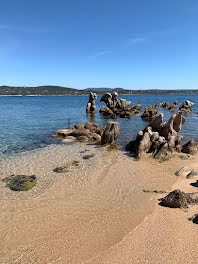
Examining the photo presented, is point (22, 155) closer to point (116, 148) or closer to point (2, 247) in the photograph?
point (116, 148)

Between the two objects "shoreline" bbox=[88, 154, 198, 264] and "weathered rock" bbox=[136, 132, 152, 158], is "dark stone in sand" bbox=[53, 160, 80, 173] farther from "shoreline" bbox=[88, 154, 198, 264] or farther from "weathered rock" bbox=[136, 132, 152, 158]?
"shoreline" bbox=[88, 154, 198, 264]

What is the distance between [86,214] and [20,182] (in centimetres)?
555

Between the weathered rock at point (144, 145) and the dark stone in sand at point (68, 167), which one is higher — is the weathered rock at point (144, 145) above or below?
above

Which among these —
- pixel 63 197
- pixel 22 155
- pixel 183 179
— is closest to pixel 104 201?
pixel 63 197

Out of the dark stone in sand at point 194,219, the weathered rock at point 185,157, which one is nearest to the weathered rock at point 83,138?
the weathered rock at point 185,157

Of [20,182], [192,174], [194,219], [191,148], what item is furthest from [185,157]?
[20,182]

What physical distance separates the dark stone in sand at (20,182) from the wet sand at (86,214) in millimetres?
383

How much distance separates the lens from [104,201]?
1097 centimetres

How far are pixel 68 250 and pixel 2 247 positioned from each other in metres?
2.59

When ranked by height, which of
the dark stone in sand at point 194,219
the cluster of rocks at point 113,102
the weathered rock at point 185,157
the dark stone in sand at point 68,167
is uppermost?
the cluster of rocks at point 113,102

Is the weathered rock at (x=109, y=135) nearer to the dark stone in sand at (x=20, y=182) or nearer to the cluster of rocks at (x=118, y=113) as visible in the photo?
the dark stone in sand at (x=20, y=182)

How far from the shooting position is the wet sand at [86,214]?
24.8ft

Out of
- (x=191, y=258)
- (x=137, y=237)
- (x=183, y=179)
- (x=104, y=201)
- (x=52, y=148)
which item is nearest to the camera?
(x=191, y=258)

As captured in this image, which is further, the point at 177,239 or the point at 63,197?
the point at 63,197
